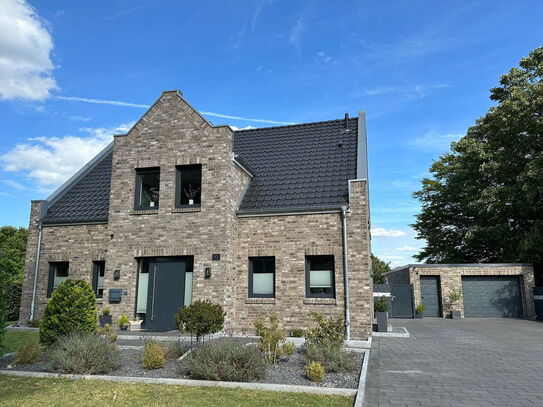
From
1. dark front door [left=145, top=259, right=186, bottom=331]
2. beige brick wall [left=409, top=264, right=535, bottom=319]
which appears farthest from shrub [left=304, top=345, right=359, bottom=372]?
beige brick wall [left=409, top=264, right=535, bottom=319]

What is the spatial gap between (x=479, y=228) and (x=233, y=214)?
806 inches

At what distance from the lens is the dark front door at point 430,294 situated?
2391 cm

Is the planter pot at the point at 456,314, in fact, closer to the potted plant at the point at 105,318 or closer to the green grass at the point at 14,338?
the potted plant at the point at 105,318

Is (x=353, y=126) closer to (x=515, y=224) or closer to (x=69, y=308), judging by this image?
(x=69, y=308)

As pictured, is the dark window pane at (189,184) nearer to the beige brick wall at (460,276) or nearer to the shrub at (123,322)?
the shrub at (123,322)

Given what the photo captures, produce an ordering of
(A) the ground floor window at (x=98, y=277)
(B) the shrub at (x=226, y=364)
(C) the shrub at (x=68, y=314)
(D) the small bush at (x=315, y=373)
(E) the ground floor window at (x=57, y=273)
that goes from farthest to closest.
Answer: (E) the ground floor window at (x=57, y=273), (A) the ground floor window at (x=98, y=277), (C) the shrub at (x=68, y=314), (B) the shrub at (x=226, y=364), (D) the small bush at (x=315, y=373)

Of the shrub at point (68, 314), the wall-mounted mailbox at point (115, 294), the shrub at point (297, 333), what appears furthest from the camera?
the wall-mounted mailbox at point (115, 294)

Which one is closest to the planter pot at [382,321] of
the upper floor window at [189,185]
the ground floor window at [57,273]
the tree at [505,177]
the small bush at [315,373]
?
the upper floor window at [189,185]

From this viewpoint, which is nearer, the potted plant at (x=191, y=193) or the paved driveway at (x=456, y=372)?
the paved driveway at (x=456, y=372)

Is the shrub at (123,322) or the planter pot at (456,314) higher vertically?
the shrub at (123,322)

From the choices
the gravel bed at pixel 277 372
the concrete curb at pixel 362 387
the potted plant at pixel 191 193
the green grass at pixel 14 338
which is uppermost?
the potted plant at pixel 191 193

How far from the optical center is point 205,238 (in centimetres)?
1360

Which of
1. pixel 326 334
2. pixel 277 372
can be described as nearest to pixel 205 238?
pixel 326 334

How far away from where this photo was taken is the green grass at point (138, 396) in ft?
19.8
